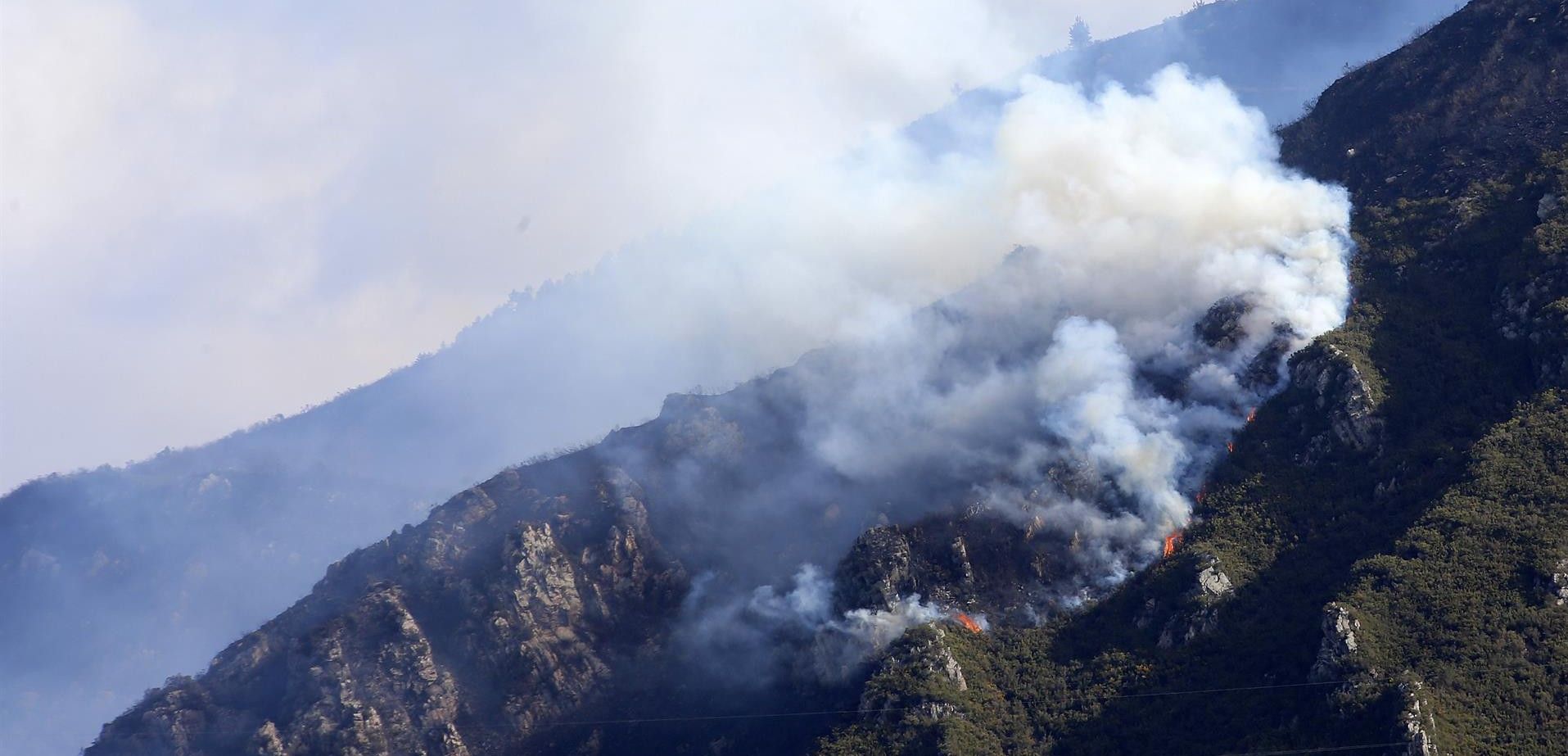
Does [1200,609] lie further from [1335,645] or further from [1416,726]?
[1416,726]

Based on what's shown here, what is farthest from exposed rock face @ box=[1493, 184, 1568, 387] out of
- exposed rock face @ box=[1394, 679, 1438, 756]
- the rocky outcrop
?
exposed rock face @ box=[1394, 679, 1438, 756]

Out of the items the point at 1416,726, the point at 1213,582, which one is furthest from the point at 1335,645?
the point at 1213,582

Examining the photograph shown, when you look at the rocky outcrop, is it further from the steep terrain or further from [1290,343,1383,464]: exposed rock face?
[1290,343,1383,464]: exposed rock face

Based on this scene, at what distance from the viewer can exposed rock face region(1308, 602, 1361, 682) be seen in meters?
161

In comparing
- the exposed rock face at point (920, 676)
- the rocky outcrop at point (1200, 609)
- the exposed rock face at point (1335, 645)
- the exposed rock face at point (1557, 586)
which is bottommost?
the exposed rock face at point (1557, 586)

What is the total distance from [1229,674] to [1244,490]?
32.1m

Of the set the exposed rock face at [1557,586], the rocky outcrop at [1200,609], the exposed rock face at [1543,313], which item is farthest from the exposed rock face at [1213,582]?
the exposed rock face at [1543,313]

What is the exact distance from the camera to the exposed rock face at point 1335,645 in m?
161

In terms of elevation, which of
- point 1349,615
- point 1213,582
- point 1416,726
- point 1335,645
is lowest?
point 1416,726

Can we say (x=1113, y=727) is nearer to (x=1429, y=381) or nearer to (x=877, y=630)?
(x=877, y=630)

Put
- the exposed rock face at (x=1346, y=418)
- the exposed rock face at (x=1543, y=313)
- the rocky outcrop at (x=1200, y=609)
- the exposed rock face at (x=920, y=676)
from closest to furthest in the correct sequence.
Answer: the rocky outcrop at (x=1200, y=609)
the exposed rock face at (x=920, y=676)
the exposed rock face at (x=1543, y=313)
the exposed rock face at (x=1346, y=418)

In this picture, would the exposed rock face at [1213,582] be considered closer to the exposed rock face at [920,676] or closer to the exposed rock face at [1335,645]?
the exposed rock face at [1335,645]

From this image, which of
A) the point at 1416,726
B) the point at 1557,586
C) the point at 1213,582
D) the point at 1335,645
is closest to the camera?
the point at 1416,726

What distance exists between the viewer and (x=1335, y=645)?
162 meters
